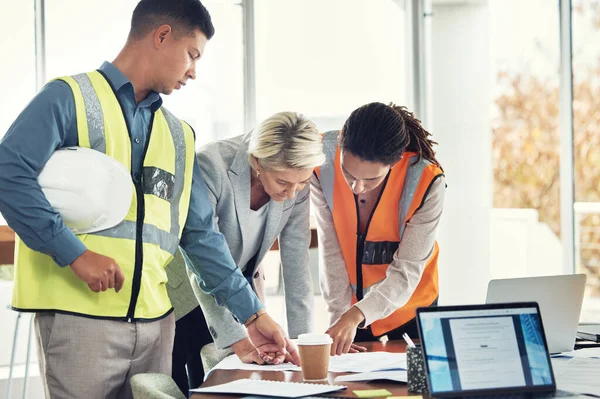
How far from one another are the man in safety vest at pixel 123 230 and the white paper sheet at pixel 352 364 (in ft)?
0.30

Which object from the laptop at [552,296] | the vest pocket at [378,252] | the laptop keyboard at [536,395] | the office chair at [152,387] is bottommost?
the laptop keyboard at [536,395]

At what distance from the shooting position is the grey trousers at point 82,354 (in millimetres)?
1929

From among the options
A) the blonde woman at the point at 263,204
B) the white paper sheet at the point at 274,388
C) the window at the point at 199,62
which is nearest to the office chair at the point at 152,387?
the white paper sheet at the point at 274,388

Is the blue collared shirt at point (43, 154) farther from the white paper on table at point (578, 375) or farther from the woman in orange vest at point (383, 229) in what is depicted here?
the white paper on table at point (578, 375)

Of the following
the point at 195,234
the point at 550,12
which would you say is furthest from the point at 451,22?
the point at 195,234

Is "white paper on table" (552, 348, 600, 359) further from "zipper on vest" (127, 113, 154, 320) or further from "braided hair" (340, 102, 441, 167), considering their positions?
"zipper on vest" (127, 113, 154, 320)

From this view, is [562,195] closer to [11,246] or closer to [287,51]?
[287,51]

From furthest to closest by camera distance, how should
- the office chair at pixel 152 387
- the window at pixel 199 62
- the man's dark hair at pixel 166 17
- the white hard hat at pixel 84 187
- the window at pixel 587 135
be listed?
the window at pixel 587 135, the window at pixel 199 62, the man's dark hair at pixel 166 17, the white hard hat at pixel 84 187, the office chair at pixel 152 387

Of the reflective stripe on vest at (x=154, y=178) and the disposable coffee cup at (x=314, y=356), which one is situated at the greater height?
the reflective stripe on vest at (x=154, y=178)

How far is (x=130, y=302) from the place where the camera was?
79.1 inches

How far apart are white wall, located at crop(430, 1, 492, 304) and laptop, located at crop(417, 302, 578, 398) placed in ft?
12.0

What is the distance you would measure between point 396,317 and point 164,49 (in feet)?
4.00

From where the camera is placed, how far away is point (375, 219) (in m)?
2.74

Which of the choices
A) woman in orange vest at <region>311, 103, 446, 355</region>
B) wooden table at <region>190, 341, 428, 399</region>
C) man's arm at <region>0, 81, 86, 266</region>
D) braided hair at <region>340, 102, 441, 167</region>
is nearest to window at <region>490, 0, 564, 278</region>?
woman in orange vest at <region>311, 103, 446, 355</region>
